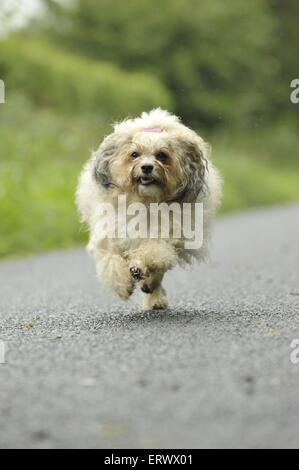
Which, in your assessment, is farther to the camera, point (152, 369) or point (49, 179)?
point (49, 179)

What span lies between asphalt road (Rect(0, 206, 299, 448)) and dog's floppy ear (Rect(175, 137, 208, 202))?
2.82 feet

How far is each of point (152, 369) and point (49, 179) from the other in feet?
38.0

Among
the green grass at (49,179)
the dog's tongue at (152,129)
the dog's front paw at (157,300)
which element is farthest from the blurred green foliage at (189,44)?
the dog's tongue at (152,129)

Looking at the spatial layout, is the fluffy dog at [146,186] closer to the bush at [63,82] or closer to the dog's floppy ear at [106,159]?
the dog's floppy ear at [106,159]

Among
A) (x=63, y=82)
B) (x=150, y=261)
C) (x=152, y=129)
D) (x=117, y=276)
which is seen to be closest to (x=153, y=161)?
(x=152, y=129)

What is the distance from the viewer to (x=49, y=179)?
1616 centimetres

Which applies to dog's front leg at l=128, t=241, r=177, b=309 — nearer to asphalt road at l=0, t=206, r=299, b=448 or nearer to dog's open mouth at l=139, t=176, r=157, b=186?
asphalt road at l=0, t=206, r=299, b=448

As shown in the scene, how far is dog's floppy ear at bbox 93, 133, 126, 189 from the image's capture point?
266 inches

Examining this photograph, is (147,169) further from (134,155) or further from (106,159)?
(106,159)

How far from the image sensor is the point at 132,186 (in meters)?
6.59

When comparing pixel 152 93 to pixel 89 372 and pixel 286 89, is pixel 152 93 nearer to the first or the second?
pixel 286 89

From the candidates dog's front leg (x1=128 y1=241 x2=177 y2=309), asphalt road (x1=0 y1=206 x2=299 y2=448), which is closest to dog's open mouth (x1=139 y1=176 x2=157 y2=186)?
dog's front leg (x1=128 y1=241 x2=177 y2=309)

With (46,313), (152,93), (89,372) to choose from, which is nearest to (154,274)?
(46,313)

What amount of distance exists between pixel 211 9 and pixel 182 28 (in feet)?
8.05
